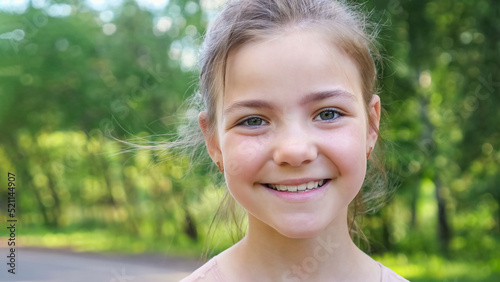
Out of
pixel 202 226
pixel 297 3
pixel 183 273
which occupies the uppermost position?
pixel 297 3

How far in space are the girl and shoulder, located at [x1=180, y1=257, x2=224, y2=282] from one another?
73 mm

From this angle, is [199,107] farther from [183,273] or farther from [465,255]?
[465,255]

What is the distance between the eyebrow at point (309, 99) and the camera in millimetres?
1067

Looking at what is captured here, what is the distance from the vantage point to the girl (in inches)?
42.1

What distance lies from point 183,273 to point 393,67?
2.55 m

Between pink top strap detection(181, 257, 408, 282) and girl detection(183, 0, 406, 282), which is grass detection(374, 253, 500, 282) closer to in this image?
pink top strap detection(181, 257, 408, 282)

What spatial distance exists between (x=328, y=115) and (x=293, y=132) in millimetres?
87

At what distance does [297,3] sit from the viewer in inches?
47.4

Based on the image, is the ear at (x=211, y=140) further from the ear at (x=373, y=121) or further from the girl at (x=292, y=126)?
the ear at (x=373, y=121)

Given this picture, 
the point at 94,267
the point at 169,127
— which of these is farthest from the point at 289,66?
the point at 94,267

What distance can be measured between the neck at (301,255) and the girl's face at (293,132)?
12 cm

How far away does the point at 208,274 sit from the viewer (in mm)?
1309

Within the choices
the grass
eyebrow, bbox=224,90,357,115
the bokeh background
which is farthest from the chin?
the grass

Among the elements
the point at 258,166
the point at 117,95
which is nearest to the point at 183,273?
the point at 117,95
